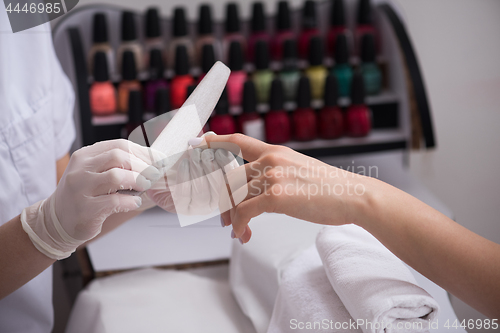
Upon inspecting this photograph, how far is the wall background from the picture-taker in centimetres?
69

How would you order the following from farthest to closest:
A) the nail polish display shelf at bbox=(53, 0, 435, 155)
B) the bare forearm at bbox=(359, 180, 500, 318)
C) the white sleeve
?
the nail polish display shelf at bbox=(53, 0, 435, 155), the white sleeve, the bare forearm at bbox=(359, 180, 500, 318)

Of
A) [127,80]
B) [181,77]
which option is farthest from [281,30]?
[127,80]

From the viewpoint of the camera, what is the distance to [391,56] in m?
0.97

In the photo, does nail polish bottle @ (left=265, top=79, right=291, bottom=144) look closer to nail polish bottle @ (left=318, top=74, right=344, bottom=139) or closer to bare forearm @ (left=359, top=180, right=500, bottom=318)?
nail polish bottle @ (left=318, top=74, right=344, bottom=139)

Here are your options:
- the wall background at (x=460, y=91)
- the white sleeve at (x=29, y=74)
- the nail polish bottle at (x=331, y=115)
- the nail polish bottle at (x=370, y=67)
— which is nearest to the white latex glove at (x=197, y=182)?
the white sleeve at (x=29, y=74)

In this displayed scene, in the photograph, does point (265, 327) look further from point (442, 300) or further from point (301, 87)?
point (301, 87)

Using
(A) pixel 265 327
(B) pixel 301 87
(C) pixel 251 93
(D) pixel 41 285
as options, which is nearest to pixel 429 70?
(B) pixel 301 87

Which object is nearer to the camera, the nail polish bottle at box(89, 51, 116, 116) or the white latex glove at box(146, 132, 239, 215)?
the white latex glove at box(146, 132, 239, 215)

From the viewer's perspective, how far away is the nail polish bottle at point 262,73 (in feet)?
3.08

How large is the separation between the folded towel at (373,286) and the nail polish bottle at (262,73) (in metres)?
0.52

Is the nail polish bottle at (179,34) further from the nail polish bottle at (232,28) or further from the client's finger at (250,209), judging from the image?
the client's finger at (250,209)

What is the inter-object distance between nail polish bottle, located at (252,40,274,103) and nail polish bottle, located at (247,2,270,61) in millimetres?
43

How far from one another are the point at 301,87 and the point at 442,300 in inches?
22.2

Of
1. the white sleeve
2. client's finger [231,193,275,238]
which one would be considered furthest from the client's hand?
the white sleeve
